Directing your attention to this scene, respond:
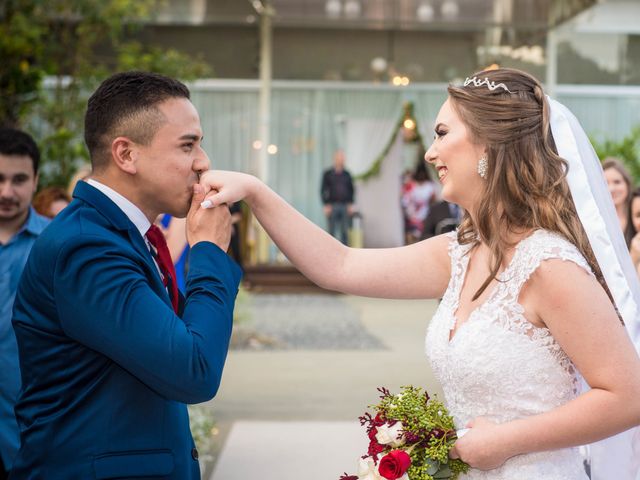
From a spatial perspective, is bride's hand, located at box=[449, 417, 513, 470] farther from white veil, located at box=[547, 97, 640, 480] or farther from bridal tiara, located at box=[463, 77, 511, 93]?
bridal tiara, located at box=[463, 77, 511, 93]

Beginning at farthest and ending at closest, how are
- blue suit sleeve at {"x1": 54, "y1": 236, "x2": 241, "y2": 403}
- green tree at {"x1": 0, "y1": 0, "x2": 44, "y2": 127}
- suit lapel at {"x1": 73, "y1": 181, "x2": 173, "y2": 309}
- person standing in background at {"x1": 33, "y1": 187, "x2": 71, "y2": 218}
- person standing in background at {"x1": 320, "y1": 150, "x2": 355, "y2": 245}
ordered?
person standing in background at {"x1": 320, "y1": 150, "x2": 355, "y2": 245} → green tree at {"x1": 0, "y1": 0, "x2": 44, "y2": 127} → person standing in background at {"x1": 33, "y1": 187, "x2": 71, "y2": 218} → suit lapel at {"x1": 73, "y1": 181, "x2": 173, "y2": 309} → blue suit sleeve at {"x1": 54, "y1": 236, "x2": 241, "y2": 403}

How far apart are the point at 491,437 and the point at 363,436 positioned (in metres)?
4.40

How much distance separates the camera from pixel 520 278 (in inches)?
97.0

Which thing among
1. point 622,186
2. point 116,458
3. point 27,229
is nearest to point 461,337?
point 116,458

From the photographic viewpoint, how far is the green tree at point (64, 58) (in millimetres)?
10195

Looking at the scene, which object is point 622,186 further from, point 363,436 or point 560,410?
point 560,410

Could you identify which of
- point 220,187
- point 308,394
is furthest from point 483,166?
point 308,394

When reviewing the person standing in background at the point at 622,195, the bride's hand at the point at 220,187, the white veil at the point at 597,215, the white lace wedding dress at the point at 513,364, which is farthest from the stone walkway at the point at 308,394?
the bride's hand at the point at 220,187

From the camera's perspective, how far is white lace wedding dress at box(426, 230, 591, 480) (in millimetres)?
2447

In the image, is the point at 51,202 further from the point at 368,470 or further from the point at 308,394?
the point at 368,470

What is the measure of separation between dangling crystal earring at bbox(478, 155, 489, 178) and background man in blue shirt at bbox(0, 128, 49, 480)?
2124 millimetres

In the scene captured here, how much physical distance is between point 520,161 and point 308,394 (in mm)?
5743

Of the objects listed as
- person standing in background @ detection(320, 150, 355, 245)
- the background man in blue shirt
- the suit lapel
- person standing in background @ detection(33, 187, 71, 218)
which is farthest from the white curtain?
the suit lapel

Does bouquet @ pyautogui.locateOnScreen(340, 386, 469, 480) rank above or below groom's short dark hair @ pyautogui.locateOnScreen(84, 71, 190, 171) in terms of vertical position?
below
